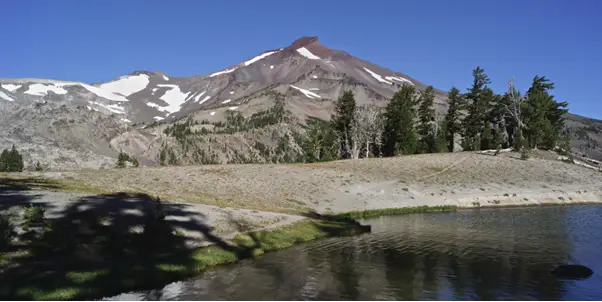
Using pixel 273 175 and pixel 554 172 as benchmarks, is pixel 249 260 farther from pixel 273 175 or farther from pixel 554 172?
pixel 554 172

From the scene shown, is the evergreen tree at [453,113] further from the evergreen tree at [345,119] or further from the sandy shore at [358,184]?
the sandy shore at [358,184]

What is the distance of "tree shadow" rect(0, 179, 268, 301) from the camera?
68.2 ft

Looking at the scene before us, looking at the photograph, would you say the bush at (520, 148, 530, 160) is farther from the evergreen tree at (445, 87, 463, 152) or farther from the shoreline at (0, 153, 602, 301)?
the evergreen tree at (445, 87, 463, 152)

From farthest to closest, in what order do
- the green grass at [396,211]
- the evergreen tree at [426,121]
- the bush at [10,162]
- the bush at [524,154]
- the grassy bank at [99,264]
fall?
the bush at [10,162] < the evergreen tree at [426,121] < the bush at [524,154] < the green grass at [396,211] < the grassy bank at [99,264]

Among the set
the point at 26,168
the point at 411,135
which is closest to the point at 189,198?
the point at 411,135

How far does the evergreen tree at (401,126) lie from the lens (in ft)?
383

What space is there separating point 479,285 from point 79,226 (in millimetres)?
25379

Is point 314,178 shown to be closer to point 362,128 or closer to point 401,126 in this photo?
point 362,128

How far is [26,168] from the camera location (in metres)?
165

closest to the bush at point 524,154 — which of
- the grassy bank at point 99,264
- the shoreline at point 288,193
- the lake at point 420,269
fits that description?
the shoreline at point 288,193

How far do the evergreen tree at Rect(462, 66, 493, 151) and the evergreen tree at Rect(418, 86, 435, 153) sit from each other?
9.69m

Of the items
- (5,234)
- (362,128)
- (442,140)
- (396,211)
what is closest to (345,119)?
(362,128)

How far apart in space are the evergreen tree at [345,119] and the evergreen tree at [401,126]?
1086 centimetres

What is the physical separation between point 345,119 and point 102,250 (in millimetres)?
98114
